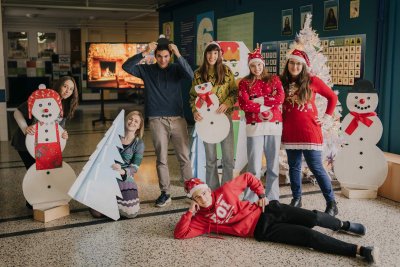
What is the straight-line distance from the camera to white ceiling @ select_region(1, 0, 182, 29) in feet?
31.3

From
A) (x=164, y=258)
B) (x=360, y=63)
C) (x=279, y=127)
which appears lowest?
(x=164, y=258)

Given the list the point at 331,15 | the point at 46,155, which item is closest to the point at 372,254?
the point at 46,155

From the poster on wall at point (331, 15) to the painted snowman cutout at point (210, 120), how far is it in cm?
227

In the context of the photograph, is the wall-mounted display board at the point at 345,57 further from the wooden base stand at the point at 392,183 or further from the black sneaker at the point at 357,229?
the black sneaker at the point at 357,229

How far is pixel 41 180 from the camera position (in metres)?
3.60

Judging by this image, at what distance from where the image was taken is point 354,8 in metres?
5.00

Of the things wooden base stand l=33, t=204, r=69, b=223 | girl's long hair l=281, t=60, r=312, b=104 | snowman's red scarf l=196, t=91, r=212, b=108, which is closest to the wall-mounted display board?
girl's long hair l=281, t=60, r=312, b=104

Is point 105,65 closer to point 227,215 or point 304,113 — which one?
point 304,113

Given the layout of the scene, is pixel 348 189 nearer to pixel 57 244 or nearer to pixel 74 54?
pixel 57 244

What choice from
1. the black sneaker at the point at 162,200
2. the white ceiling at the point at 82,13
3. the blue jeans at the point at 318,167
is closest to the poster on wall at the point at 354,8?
the blue jeans at the point at 318,167

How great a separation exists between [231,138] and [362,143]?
3.89 feet

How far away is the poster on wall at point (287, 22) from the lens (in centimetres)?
604

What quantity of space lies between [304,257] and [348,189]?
4.86ft

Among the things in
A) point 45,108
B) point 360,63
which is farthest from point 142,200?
point 360,63
